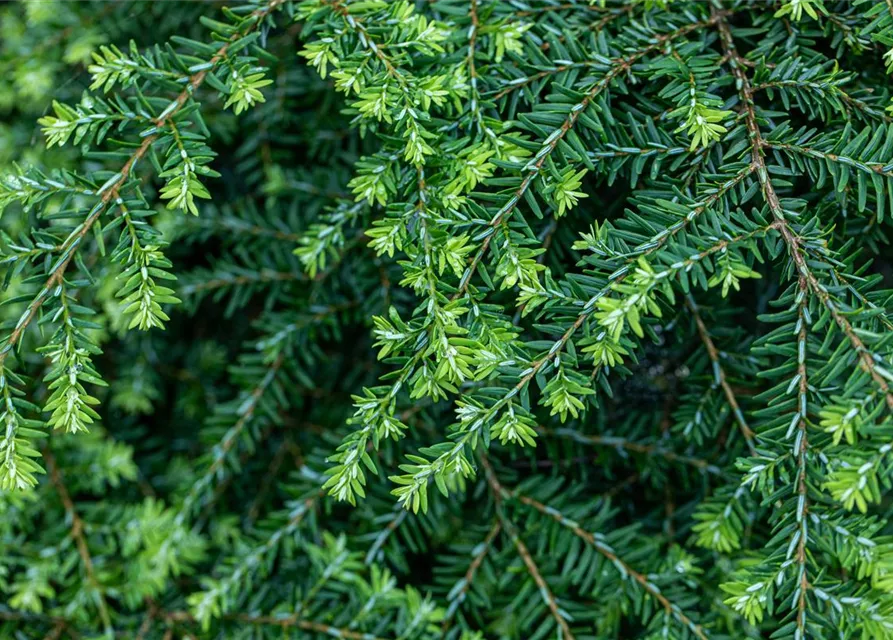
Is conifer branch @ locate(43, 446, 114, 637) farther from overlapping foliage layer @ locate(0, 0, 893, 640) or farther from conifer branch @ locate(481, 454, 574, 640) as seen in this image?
conifer branch @ locate(481, 454, 574, 640)

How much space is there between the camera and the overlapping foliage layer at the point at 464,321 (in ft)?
2.15

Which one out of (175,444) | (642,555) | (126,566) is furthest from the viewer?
Result: (175,444)

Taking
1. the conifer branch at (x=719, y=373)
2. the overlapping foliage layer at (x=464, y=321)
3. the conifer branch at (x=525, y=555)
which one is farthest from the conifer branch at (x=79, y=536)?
the conifer branch at (x=719, y=373)

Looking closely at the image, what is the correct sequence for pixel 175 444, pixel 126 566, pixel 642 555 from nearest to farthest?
pixel 642 555 < pixel 126 566 < pixel 175 444

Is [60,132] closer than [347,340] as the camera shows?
Yes

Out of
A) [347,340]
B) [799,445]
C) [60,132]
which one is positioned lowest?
[347,340]

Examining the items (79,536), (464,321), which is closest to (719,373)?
(464,321)

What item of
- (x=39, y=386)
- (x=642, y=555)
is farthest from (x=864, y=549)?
(x=39, y=386)

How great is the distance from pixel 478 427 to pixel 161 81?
1.42 ft

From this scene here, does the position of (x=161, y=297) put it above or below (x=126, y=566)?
above

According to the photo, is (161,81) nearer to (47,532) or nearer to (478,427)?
(478,427)

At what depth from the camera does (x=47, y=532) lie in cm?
105

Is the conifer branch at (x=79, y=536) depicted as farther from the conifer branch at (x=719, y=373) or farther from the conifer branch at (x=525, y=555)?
the conifer branch at (x=719, y=373)

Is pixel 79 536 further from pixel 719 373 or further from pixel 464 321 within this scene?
pixel 719 373
